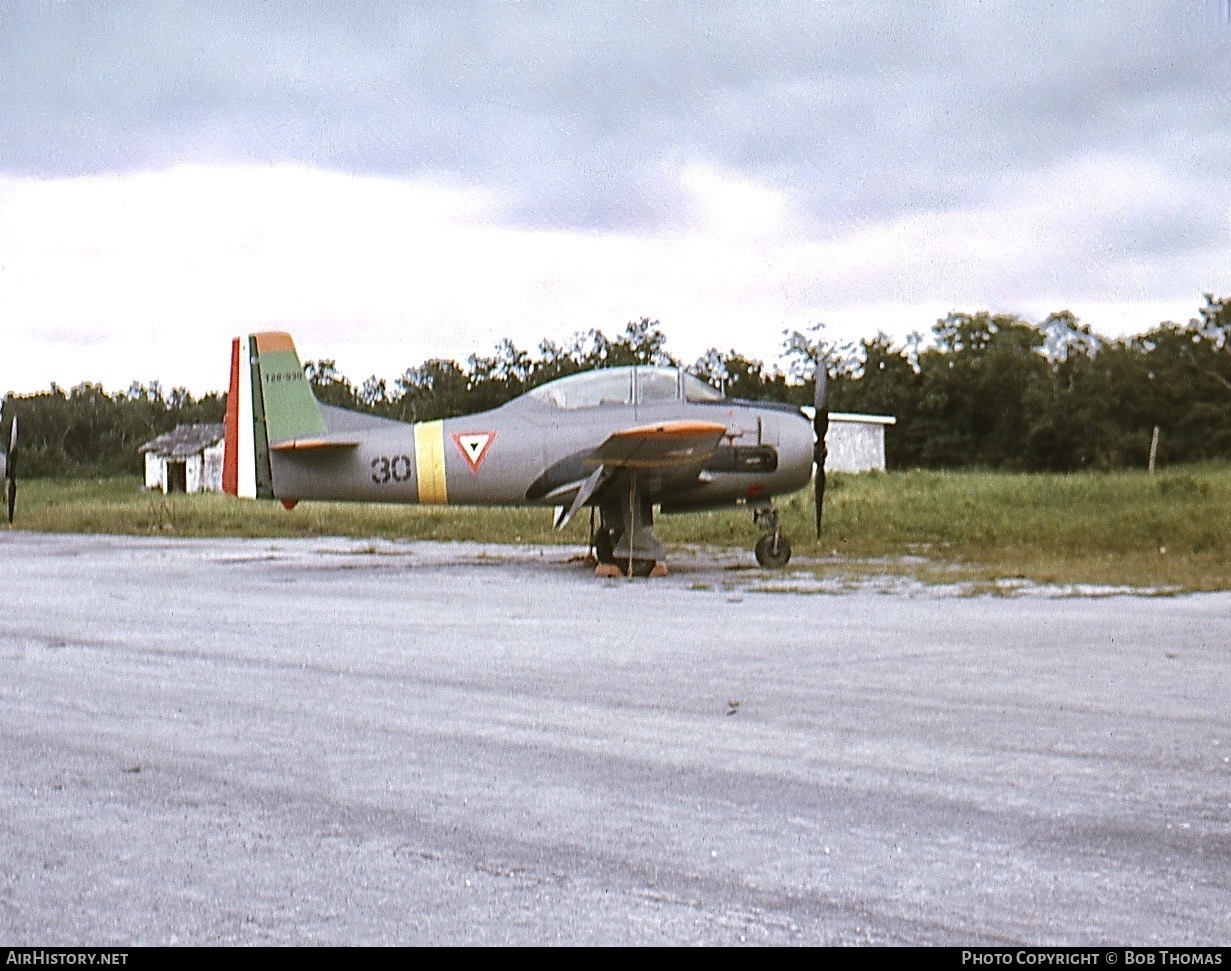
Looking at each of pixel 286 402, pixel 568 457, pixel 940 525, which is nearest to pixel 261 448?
pixel 286 402

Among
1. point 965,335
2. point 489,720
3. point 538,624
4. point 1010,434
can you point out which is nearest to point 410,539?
point 538,624

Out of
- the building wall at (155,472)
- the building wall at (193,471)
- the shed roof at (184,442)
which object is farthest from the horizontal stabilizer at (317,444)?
the building wall at (155,472)

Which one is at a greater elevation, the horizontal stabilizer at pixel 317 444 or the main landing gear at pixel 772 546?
the horizontal stabilizer at pixel 317 444

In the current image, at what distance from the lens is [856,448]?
4791 centimetres

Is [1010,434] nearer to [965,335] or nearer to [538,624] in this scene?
[965,335]

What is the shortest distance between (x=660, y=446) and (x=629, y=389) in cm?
153

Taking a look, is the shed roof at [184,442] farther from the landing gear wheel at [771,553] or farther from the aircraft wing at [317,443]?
the landing gear wheel at [771,553]

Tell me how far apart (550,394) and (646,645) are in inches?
337

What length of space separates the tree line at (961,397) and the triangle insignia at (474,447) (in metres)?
25.9

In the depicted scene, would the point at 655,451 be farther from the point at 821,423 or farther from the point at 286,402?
the point at 286,402

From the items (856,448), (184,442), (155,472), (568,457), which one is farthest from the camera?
(155,472)

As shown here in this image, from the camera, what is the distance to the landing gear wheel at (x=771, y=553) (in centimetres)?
1692

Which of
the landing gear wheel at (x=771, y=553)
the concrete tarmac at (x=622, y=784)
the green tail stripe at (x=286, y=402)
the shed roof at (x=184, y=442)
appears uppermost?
the shed roof at (x=184, y=442)

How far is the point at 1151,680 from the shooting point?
7.05 meters
